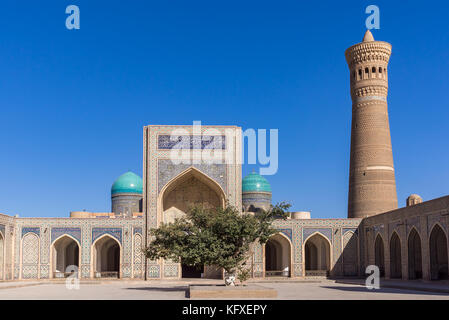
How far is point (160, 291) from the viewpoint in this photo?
15.9 meters

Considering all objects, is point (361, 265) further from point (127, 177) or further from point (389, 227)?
point (127, 177)

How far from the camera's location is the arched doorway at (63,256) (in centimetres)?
2242

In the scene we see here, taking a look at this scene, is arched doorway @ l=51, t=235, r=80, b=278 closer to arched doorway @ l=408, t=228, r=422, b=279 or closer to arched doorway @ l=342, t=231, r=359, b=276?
arched doorway @ l=342, t=231, r=359, b=276

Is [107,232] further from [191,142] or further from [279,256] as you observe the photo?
[279,256]

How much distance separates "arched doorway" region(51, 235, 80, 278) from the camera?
22.4 m

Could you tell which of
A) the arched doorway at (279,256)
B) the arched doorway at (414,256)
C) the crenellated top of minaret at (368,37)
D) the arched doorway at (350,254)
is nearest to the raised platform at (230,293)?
the arched doorway at (414,256)

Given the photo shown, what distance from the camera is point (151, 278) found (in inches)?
865

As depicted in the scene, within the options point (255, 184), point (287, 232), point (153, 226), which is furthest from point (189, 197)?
point (255, 184)

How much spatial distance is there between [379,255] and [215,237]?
11279mm

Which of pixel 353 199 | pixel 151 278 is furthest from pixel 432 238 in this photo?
pixel 151 278

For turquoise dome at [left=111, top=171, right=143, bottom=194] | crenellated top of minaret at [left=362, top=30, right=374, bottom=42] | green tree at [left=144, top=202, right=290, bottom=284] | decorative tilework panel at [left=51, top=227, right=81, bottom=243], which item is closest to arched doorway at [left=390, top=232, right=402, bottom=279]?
green tree at [left=144, top=202, right=290, bottom=284]

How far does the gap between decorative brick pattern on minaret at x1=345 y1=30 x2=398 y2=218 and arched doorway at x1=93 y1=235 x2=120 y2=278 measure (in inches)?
401

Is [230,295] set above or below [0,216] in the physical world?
below

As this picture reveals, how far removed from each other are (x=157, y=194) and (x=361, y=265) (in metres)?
8.33
